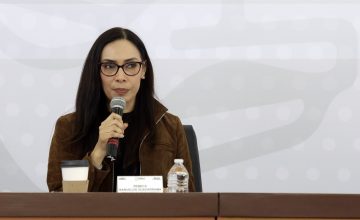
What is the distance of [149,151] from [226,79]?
687mm

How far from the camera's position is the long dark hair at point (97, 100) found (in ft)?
7.26

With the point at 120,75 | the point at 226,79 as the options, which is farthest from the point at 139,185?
the point at 226,79

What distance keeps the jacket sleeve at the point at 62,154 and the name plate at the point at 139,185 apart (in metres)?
0.39

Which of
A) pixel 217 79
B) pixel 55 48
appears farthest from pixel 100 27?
pixel 217 79

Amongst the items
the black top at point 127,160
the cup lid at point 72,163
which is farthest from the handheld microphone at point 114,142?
the black top at point 127,160

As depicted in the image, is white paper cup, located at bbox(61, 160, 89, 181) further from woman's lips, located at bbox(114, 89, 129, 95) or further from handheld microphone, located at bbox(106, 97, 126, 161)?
woman's lips, located at bbox(114, 89, 129, 95)

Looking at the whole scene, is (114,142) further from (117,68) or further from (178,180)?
(117,68)

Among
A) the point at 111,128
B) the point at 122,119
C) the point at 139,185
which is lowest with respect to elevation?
the point at 139,185

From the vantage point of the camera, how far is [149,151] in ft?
7.39

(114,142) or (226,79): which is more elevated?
(226,79)

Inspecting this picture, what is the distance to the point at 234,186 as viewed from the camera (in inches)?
112

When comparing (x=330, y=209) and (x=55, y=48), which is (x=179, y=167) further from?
(x=55, y=48)

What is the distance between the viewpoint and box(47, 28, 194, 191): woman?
2170 millimetres

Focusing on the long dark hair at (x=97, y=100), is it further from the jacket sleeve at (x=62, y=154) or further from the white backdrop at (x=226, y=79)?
the white backdrop at (x=226, y=79)
